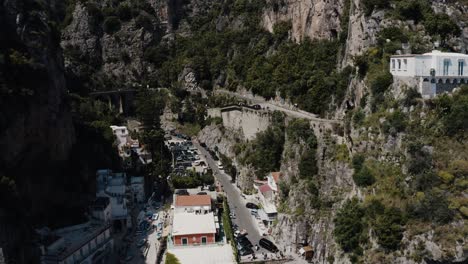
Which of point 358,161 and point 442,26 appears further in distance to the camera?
point 442,26

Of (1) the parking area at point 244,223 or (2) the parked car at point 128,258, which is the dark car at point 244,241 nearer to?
(1) the parking area at point 244,223

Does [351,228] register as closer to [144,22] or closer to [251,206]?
[251,206]

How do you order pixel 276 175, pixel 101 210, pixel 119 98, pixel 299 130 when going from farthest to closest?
pixel 119 98 → pixel 276 175 → pixel 299 130 → pixel 101 210

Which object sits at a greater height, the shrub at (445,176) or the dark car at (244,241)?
the shrub at (445,176)

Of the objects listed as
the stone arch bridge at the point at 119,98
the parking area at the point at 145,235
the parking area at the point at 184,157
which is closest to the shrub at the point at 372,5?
the parking area at the point at 184,157

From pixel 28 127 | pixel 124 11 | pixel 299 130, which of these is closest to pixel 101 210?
pixel 28 127

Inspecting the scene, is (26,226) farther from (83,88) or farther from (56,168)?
(83,88)

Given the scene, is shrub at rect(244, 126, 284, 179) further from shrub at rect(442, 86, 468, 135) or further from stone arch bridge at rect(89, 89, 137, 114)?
stone arch bridge at rect(89, 89, 137, 114)
